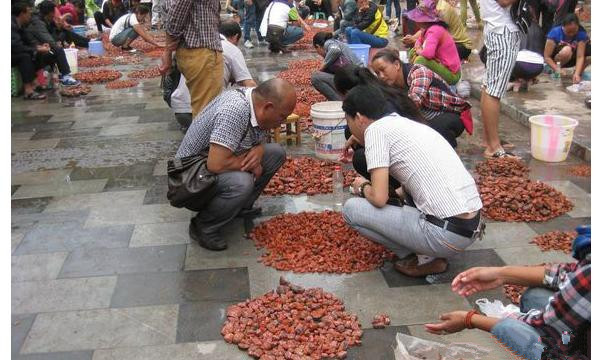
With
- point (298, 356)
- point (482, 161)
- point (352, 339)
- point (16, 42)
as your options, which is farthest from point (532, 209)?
point (16, 42)

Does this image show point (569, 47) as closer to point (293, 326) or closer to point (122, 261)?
point (293, 326)

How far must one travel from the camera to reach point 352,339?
10.4ft

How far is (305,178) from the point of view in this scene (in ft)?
17.9

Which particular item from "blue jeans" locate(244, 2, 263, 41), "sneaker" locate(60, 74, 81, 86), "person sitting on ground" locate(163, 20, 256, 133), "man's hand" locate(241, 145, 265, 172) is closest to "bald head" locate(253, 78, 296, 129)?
"man's hand" locate(241, 145, 265, 172)

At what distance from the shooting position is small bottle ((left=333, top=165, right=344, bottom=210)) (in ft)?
16.4

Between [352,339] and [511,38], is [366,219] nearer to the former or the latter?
[352,339]

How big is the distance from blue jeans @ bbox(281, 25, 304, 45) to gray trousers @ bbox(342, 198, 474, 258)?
9.47 metres

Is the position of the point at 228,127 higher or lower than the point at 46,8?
lower

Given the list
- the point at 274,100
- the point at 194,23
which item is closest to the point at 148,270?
the point at 274,100

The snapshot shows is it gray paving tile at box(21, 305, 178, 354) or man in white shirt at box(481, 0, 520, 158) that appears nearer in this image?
gray paving tile at box(21, 305, 178, 354)

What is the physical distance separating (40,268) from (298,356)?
2.14 meters

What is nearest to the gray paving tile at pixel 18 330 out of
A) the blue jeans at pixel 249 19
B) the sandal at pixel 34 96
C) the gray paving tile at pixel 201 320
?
the gray paving tile at pixel 201 320

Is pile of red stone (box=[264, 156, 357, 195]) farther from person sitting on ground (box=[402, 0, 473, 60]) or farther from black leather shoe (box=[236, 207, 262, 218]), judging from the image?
person sitting on ground (box=[402, 0, 473, 60])

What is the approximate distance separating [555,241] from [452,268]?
84 cm
